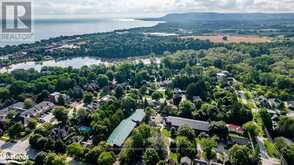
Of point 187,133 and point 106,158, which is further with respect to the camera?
point 187,133

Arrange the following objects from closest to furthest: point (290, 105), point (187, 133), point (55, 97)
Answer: point (187, 133), point (290, 105), point (55, 97)

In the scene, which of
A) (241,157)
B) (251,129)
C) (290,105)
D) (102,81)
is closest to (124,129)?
(241,157)

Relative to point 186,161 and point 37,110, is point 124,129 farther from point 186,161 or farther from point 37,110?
point 37,110

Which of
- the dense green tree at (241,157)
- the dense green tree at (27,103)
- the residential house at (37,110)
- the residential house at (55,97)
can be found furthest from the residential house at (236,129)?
the dense green tree at (27,103)

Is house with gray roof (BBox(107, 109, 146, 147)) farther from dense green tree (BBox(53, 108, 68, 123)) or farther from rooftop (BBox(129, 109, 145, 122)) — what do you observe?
dense green tree (BBox(53, 108, 68, 123))

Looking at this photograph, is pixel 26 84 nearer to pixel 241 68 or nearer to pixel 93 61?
pixel 93 61

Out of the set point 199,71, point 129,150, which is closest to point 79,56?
point 199,71

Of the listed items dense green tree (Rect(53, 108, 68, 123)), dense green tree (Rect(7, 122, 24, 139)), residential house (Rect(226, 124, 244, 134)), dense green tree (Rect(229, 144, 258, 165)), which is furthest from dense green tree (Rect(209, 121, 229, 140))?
dense green tree (Rect(7, 122, 24, 139))

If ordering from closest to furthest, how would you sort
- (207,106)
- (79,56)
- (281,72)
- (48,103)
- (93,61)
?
(207,106), (48,103), (281,72), (93,61), (79,56)
